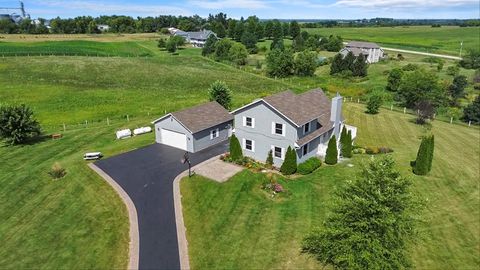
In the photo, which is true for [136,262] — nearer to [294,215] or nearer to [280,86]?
[294,215]

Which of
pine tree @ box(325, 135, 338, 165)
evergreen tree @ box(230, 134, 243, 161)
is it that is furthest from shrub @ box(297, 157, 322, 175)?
evergreen tree @ box(230, 134, 243, 161)

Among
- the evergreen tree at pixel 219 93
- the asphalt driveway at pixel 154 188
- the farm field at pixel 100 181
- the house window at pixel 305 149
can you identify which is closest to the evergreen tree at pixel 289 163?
the farm field at pixel 100 181

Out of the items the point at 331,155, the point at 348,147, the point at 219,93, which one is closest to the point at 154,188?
the point at 331,155

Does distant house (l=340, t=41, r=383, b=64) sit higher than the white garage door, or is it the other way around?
distant house (l=340, t=41, r=383, b=64)

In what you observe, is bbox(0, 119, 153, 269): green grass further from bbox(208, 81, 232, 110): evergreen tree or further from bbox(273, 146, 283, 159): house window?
bbox(273, 146, 283, 159): house window

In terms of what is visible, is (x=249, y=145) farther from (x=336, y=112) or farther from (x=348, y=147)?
(x=348, y=147)

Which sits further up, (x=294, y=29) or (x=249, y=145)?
(x=294, y=29)

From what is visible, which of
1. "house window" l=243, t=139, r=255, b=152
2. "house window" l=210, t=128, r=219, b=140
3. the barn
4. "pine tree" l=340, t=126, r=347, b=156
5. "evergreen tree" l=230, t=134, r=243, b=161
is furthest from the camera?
"house window" l=210, t=128, r=219, b=140
